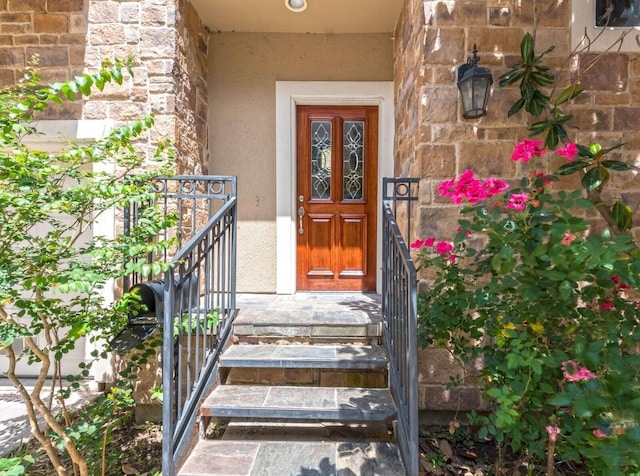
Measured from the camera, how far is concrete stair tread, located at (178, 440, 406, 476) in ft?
5.55

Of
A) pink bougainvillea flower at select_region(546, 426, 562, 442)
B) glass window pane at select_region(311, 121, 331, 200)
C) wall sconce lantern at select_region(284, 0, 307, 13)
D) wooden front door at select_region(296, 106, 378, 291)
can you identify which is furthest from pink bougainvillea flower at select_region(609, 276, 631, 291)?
wall sconce lantern at select_region(284, 0, 307, 13)

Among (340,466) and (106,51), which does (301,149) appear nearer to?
(106,51)

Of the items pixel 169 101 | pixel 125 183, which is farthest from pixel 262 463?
pixel 169 101

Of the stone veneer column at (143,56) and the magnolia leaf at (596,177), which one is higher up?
the stone veneer column at (143,56)

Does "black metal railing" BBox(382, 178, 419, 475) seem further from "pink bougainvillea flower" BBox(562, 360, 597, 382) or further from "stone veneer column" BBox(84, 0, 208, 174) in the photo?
"stone veneer column" BBox(84, 0, 208, 174)

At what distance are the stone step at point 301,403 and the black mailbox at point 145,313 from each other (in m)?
0.52

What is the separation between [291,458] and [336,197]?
227 cm

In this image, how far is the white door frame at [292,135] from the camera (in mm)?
3387

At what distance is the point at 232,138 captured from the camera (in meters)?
3.46

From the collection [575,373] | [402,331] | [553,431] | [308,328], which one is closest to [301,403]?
[308,328]

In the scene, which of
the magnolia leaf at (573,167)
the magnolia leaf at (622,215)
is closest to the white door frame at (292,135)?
the magnolia leaf at (573,167)

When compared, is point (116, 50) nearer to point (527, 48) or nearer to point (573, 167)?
point (527, 48)

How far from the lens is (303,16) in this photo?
314cm

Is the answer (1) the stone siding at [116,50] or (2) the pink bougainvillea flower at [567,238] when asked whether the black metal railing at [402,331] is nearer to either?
(2) the pink bougainvillea flower at [567,238]
